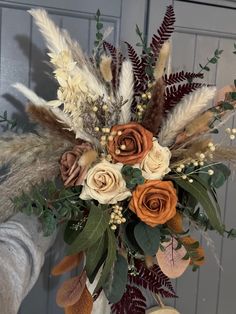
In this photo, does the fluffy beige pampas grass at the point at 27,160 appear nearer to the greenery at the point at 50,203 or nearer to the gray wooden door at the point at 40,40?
the greenery at the point at 50,203

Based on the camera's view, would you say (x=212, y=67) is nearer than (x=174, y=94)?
No

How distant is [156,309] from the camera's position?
3.36 feet

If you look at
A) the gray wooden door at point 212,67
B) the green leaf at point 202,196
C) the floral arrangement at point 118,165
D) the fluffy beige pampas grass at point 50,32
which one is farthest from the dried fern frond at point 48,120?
the gray wooden door at point 212,67

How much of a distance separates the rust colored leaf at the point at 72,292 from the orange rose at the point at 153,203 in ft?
0.57

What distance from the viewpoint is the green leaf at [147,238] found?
73cm

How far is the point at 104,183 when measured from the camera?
709mm

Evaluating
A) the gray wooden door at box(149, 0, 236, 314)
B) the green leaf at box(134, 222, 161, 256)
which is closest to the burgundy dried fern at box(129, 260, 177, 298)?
the green leaf at box(134, 222, 161, 256)

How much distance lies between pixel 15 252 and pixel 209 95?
400 millimetres

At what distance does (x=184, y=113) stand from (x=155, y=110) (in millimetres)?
48

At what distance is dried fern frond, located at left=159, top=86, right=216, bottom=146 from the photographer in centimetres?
74

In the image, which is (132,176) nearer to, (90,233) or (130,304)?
(90,233)

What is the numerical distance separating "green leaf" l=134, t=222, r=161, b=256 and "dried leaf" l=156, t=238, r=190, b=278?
7cm

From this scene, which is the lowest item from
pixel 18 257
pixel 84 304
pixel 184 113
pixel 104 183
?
pixel 84 304

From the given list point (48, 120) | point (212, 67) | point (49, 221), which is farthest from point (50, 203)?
point (212, 67)
